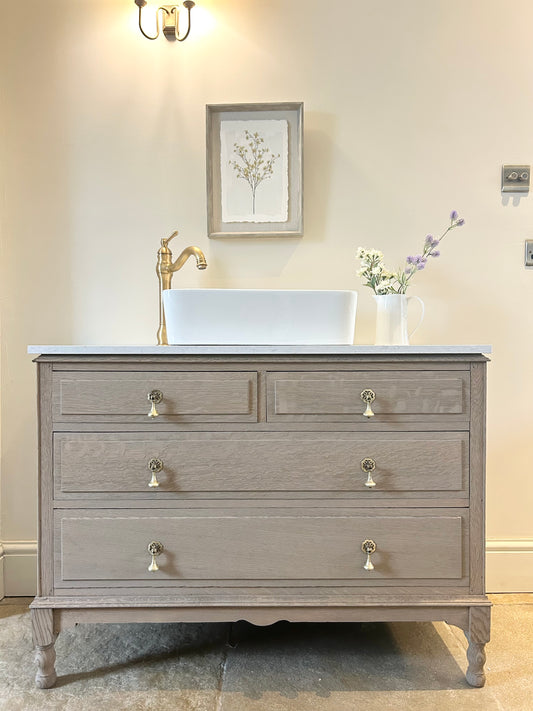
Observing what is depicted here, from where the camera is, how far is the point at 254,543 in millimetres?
1377

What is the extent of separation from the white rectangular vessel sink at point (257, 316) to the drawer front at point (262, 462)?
289 millimetres

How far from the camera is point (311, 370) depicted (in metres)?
1.38

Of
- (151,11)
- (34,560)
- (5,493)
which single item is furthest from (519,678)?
(151,11)

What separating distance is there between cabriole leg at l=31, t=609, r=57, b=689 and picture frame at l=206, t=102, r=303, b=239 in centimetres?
126

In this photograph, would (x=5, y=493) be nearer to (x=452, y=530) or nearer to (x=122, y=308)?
(x=122, y=308)

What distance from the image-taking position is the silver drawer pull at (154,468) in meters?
1.36

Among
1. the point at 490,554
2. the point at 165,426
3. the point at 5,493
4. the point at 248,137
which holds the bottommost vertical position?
the point at 490,554

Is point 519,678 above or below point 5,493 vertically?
below

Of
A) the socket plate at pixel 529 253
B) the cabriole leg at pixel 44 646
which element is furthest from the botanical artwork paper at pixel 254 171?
the cabriole leg at pixel 44 646

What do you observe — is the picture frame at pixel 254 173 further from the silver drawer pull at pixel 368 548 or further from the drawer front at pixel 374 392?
the silver drawer pull at pixel 368 548

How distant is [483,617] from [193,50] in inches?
78.0

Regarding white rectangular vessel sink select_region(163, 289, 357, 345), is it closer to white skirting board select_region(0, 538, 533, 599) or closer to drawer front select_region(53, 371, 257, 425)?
drawer front select_region(53, 371, 257, 425)

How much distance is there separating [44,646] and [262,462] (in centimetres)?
74

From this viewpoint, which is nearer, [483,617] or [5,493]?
[483,617]
